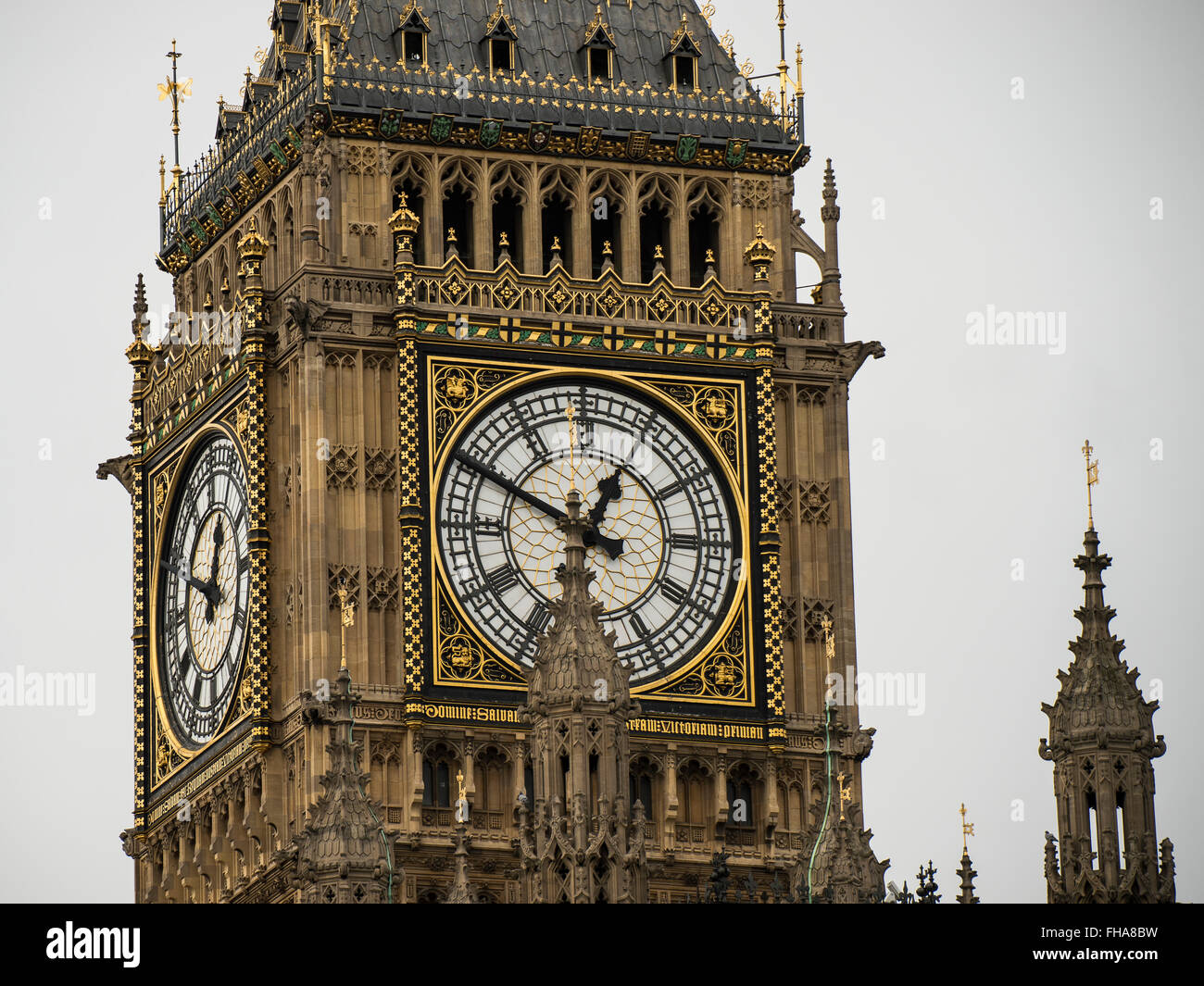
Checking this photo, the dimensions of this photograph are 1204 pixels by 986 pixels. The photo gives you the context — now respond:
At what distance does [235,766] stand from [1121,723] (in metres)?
13.9

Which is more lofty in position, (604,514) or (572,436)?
(572,436)

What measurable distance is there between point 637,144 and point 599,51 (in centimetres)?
154

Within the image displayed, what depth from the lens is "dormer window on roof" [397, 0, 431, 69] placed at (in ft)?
247

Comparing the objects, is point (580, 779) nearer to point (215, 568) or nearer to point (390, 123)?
point (215, 568)

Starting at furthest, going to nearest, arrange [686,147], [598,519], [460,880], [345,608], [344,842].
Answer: [686,147]
[598,519]
[345,608]
[460,880]
[344,842]

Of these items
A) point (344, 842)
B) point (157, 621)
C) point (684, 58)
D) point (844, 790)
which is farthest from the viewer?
point (157, 621)

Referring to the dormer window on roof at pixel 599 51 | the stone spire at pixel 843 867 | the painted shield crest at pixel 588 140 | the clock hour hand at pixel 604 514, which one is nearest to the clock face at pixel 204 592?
the clock hour hand at pixel 604 514

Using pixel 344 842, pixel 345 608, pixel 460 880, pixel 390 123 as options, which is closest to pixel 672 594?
pixel 345 608

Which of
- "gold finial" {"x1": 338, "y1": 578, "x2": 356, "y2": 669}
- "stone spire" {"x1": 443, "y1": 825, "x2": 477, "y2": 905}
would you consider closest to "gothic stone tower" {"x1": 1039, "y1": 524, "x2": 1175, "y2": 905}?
"stone spire" {"x1": 443, "y1": 825, "x2": 477, "y2": 905}

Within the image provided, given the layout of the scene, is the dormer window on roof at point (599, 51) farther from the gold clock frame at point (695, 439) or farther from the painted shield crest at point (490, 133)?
the gold clock frame at point (695, 439)

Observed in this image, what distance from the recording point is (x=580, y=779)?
62062 millimetres
